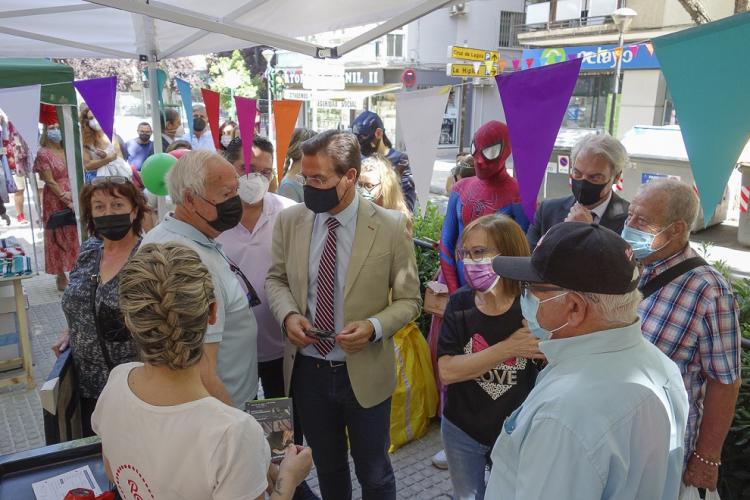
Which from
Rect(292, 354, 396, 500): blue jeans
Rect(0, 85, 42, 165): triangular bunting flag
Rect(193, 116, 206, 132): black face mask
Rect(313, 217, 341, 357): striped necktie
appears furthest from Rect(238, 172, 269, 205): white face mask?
Rect(193, 116, 206, 132): black face mask

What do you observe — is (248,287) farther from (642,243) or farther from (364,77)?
(364,77)

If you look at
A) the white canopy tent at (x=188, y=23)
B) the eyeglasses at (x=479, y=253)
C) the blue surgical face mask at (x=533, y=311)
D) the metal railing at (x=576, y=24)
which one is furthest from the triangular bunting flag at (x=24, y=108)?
the metal railing at (x=576, y=24)

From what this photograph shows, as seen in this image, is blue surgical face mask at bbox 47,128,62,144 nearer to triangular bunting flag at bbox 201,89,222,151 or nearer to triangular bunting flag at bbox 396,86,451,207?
triangular bunting flag at bbox 201,89,222,151

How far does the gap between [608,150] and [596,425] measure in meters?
2.17

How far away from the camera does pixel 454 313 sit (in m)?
2.35

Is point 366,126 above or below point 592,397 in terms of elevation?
above

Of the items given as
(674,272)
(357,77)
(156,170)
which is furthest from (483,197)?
(357,77)

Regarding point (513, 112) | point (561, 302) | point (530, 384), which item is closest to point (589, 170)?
point (513, 112)

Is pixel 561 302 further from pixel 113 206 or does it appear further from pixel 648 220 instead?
pixel 113 206

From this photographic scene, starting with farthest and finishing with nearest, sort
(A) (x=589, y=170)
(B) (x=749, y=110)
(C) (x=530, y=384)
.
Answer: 1. (A) (x=589, y=170)
2. (C) (x=530, y=384)
3. (B) (x=749, y=110)

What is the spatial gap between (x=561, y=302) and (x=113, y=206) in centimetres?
223

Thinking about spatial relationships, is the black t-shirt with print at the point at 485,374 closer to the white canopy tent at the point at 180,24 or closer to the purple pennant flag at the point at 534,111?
the purple pennant flag at the point at 534,111

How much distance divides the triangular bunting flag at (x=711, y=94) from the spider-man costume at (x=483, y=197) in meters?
1.64

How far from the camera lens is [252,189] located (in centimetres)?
304
